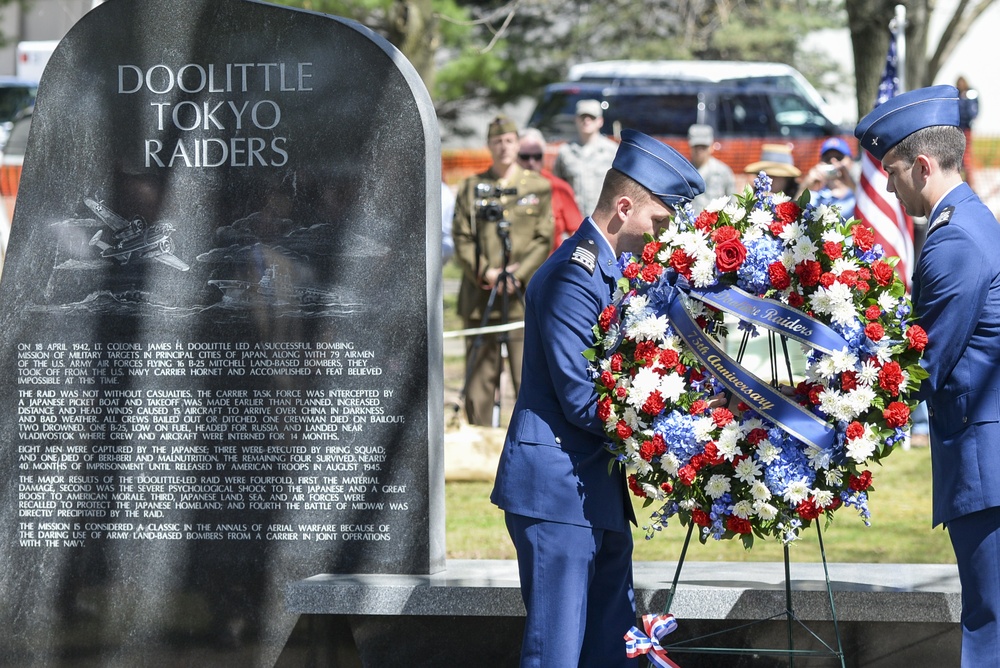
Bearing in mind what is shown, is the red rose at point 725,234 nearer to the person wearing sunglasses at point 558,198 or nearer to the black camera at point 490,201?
the black camera at point 490,201

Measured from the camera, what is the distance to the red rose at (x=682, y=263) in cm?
400

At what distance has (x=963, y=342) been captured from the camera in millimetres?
3934

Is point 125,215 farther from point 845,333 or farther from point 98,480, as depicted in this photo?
point 845,333

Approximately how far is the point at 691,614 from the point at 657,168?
1.70 meters

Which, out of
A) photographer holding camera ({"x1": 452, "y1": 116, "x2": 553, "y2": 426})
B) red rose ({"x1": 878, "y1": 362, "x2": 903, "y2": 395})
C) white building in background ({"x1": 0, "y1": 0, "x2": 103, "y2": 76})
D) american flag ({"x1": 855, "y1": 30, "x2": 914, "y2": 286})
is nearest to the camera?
red rose ({"x1": 878, "y1": 362, "x2": 903, "y2": 395})

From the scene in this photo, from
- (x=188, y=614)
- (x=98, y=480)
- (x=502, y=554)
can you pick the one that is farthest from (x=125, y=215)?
(x=502, y=554)

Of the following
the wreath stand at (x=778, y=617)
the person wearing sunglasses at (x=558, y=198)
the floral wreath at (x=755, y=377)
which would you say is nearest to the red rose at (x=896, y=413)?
the floral wreath at (x=755, y=377)

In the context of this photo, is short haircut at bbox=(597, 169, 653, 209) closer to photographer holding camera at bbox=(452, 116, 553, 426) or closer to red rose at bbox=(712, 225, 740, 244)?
red rose at bbox=(712, 225, 740, 244)

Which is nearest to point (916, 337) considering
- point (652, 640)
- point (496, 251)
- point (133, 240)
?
point (652, 640)

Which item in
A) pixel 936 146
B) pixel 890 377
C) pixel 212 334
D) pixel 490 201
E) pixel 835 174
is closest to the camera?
pixel 890 377

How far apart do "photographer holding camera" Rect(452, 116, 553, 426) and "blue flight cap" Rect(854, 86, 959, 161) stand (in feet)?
16.1

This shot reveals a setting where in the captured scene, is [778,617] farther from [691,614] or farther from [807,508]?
[807,508]

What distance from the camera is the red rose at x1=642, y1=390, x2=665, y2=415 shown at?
3895 millimetres

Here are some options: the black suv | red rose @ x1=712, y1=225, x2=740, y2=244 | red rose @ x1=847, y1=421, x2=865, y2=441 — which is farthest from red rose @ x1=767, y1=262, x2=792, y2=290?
the black suv
